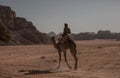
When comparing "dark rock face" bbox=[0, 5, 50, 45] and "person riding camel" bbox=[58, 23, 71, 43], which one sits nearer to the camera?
"person riding camel" bbox=[58, 23, 71, 43]

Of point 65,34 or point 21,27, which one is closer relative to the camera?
point 65,34

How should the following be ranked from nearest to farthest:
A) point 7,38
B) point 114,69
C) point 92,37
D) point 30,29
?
point 114,69 < point 7,38 < point 30,29 < point 92,37

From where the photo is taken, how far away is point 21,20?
117 meters

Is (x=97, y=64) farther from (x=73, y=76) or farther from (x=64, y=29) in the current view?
(x=73, y=76)

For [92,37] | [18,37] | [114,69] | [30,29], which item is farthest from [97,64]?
[92,37]

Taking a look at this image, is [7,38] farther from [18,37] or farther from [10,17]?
[10,17]

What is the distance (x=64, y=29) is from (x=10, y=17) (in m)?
96.6

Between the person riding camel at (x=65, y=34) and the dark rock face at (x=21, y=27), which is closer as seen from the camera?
the person riding camel at (x=65, y=34)

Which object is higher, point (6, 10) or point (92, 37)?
point (6, 10)

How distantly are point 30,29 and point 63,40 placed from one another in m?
93.2

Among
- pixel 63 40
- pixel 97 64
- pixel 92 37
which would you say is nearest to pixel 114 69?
pixel 97 64

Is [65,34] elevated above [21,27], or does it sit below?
below

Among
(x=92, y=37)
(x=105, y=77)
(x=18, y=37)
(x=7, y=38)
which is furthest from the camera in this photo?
(x=92, y=37)

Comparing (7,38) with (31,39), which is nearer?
(7,38)
